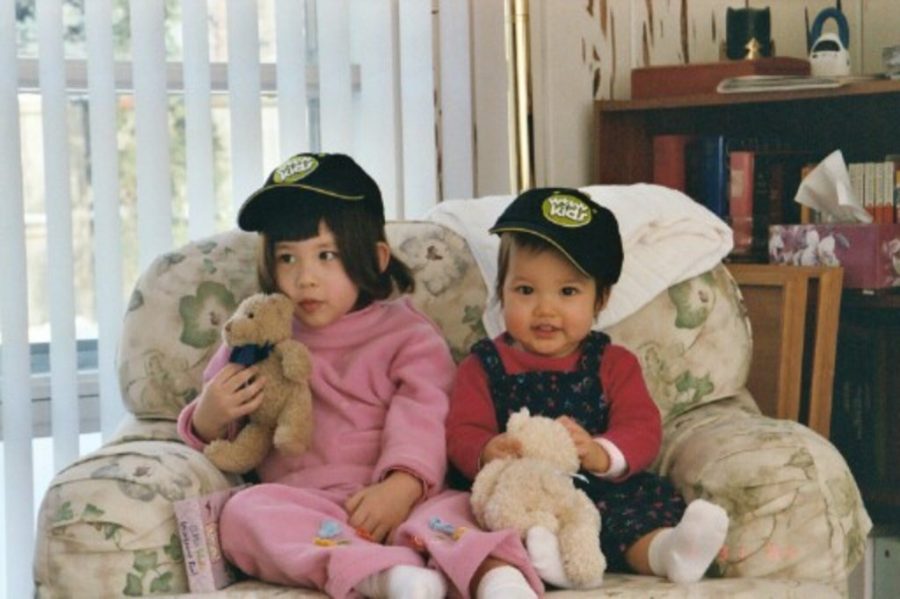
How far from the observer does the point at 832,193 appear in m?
3.02

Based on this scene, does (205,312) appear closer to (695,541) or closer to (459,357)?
(459,357)

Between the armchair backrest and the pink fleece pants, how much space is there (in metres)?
0.41

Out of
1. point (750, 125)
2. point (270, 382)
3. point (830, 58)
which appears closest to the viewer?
point (270, 382)

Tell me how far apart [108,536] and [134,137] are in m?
1.13

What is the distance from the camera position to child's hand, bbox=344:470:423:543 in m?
2.09

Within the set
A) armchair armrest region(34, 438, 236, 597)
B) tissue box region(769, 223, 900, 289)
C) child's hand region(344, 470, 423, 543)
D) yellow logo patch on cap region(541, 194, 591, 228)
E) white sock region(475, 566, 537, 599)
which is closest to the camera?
white sock region(475, 566, 537, 599)

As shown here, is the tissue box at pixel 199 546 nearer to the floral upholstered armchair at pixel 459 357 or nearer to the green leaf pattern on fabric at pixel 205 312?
the floral upholstered armchair at pixel 459 357

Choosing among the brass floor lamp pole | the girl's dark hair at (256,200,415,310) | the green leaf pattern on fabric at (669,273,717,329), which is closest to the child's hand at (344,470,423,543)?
the girl's dark hair at (256,200,415,310)

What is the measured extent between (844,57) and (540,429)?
142 centimetres

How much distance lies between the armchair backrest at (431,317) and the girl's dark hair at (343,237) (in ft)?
0.54

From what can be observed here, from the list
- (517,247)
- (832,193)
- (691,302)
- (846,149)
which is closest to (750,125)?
(846,149)

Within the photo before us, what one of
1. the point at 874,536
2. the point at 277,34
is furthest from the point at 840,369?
the point at 277,34

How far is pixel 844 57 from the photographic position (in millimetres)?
3154

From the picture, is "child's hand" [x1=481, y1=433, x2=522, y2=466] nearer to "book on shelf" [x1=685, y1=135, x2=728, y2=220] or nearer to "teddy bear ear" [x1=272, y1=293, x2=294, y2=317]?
"teddy bear ear" [x1=272, y1=293, x2=294, y2=317]
